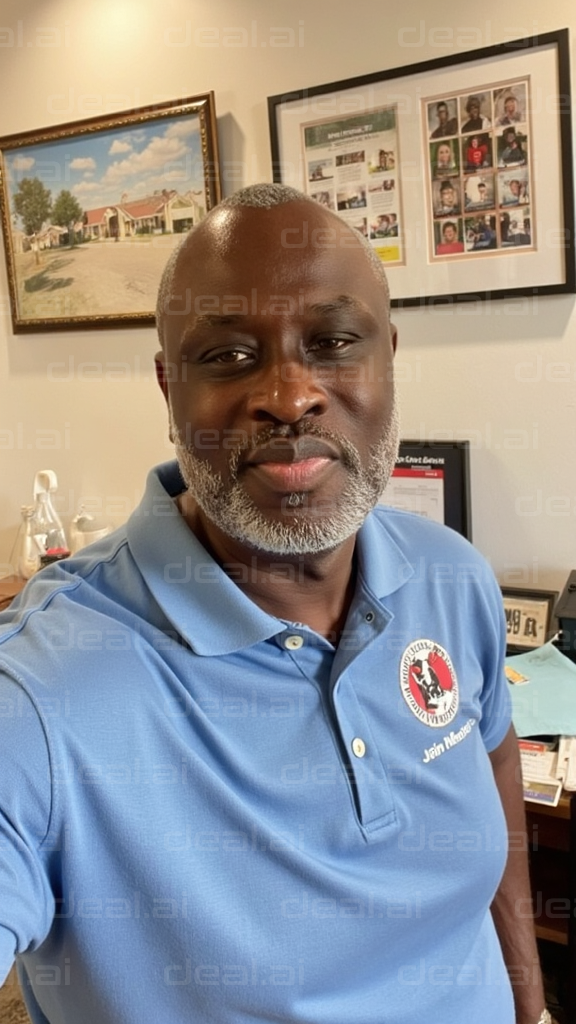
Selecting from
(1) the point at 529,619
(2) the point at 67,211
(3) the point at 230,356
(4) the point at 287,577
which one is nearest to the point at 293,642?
(4) the point at 287,577

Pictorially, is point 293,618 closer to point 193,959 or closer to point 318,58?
point 193,959

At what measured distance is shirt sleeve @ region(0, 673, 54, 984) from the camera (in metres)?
0.56

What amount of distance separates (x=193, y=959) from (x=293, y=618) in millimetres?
338

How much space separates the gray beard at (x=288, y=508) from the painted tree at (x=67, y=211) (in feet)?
4.66

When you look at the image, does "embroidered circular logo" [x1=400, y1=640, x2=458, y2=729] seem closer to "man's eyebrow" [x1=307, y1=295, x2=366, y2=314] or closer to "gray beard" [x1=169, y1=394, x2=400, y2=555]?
"gray beard" [x1=169, y1=394, x2=400, y2=555]

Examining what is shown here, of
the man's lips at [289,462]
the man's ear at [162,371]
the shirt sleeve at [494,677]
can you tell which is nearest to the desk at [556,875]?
the shirt sleeve at [494,677]

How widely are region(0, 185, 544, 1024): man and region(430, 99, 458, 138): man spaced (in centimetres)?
86

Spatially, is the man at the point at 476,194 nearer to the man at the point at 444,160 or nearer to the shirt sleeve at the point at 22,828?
the man at the point at 444,160

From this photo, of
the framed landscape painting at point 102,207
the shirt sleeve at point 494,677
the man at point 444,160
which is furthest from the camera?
the framed landscape painting at point 102,207

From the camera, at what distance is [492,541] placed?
5.42 ft

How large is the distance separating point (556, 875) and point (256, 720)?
114 centimetres

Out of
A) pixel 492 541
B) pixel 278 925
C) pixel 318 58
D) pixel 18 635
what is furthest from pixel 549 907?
pixel 318 58

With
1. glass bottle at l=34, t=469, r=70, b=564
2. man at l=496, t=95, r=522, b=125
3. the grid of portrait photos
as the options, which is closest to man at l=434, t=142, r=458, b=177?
the grid of portrait photos

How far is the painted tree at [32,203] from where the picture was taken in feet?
6.49
